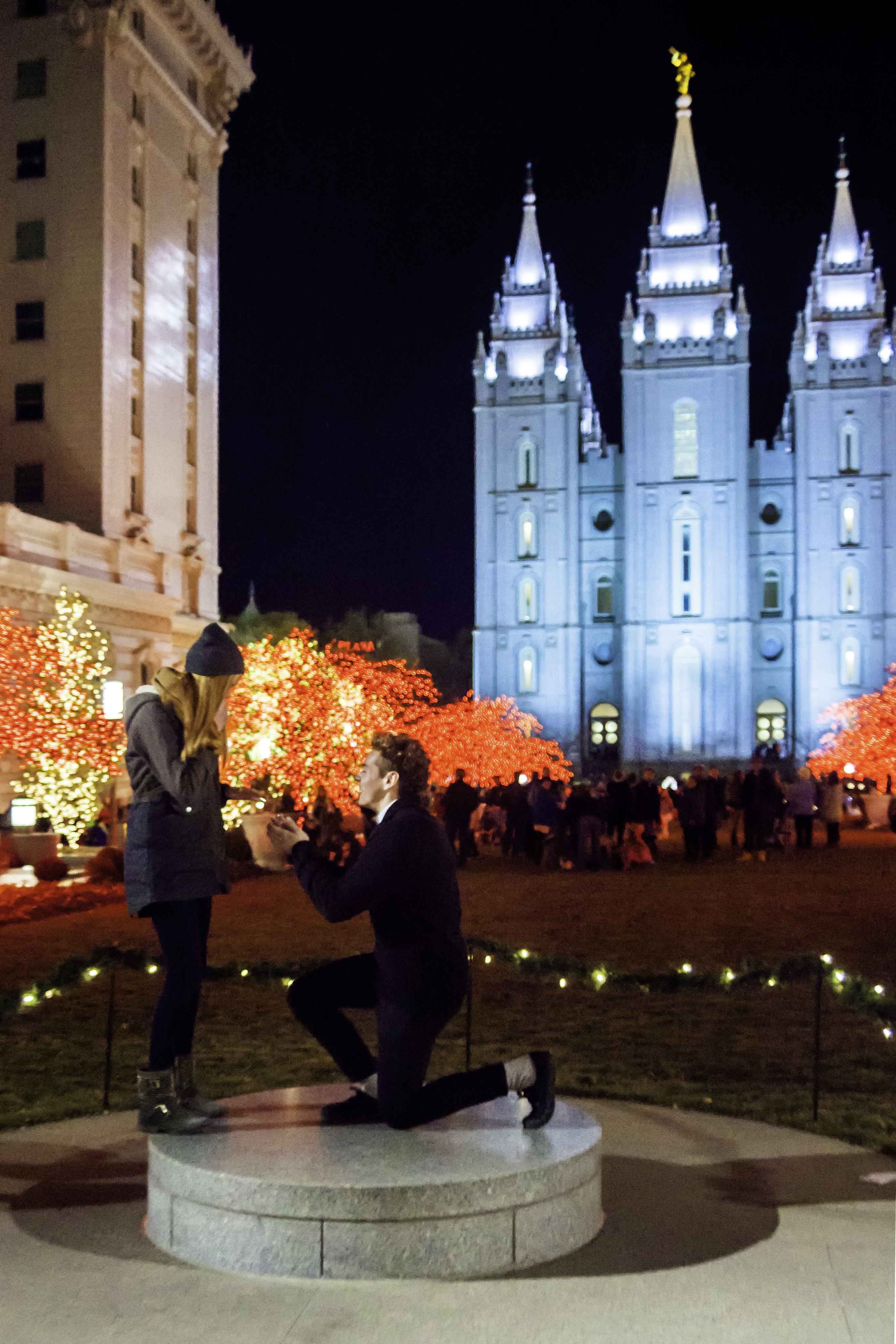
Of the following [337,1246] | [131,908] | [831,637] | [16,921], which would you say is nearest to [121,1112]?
[131,908]

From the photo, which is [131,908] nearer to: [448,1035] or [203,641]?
[203,641]

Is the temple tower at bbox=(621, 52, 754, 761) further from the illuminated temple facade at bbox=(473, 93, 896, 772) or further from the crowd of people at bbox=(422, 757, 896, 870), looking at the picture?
the crowd of people at bbox=(422, 757, 896, 870)

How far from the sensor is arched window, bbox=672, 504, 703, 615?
225 ft

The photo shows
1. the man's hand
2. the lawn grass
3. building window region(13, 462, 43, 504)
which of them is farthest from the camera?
building window region(13, 462, 43, 504)

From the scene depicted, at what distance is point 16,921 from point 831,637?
5671 cm

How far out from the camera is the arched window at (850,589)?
67375mm

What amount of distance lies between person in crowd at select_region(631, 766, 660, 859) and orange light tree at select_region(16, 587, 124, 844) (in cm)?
947

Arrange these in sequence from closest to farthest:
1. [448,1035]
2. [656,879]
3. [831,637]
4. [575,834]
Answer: [448,1035]
[656,879]
[575,834]
[831,637]

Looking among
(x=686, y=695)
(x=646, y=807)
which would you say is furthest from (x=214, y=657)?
(x=686, y=695)

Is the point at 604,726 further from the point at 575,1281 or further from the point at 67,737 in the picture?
the point at 575,1281

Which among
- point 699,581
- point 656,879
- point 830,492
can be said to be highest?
point 830,492

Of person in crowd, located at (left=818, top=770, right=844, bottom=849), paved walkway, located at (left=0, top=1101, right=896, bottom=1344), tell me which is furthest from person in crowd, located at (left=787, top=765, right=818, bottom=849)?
paved walkway, located at (left=0, top=1101, right=896, bottom=1344)

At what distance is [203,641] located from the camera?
18.1ft

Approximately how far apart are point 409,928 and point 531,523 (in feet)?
217
